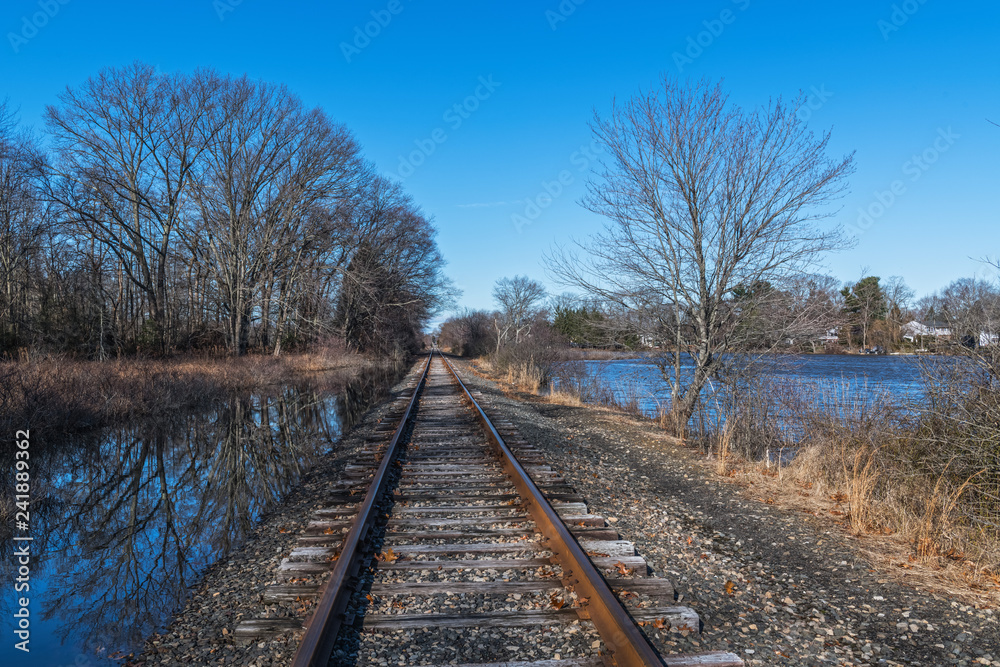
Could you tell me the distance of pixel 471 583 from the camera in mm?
3969

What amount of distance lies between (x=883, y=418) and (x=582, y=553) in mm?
4815

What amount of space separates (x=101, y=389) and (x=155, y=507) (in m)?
8.11

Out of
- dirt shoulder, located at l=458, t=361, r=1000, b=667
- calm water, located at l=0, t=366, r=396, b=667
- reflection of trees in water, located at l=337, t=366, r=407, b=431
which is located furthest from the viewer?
reflection of trees in water, located at l=337, t=366, r=407, b=431

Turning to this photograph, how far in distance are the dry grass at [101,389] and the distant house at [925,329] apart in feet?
43.2

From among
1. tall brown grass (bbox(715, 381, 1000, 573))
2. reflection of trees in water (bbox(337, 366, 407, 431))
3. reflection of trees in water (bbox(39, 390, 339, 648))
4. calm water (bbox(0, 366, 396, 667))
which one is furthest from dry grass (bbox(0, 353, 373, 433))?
tall brown grass (bbox(715, 381, 1000, 573))

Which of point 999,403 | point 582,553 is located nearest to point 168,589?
point 582,553

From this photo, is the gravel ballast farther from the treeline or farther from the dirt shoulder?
the treeline

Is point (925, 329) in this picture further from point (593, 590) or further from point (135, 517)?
point (135, 517)

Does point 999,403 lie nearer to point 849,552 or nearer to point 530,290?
point 849,552

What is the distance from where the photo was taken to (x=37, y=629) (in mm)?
3865

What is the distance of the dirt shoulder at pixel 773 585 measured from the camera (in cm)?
326

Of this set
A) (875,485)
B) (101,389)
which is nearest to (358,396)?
(101,389)

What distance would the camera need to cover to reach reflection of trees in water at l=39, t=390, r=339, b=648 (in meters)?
4.20

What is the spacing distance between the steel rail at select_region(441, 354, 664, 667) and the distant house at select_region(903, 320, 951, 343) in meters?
4.29
